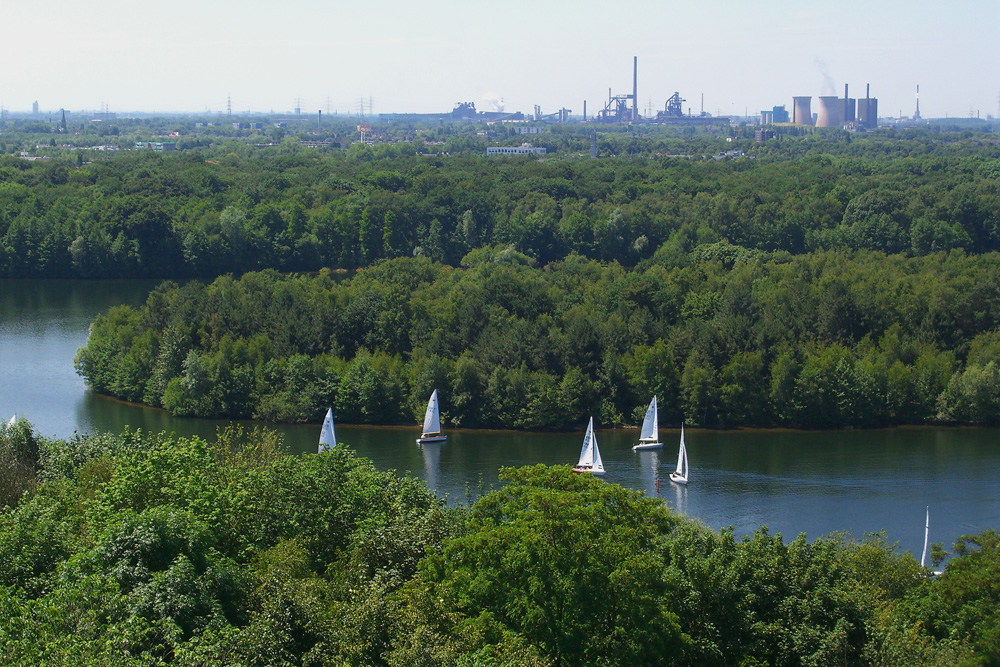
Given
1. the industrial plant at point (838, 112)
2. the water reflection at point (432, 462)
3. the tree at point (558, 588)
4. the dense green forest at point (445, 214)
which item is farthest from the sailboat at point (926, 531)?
the industrial plant at point (838, 112)

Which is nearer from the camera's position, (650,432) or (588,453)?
(588,453)

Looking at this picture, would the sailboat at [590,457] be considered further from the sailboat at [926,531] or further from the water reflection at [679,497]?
the sailboat at [926,531]

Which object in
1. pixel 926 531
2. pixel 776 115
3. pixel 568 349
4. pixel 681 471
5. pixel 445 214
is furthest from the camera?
pixel 776 115

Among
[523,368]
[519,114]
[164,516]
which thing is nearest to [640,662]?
[164,516]

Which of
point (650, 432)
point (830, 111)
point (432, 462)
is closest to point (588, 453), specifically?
point (650, 432)

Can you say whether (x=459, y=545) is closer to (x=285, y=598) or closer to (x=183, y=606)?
(x=285, y=598)

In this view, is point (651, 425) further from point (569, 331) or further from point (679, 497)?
point (569, 331)
